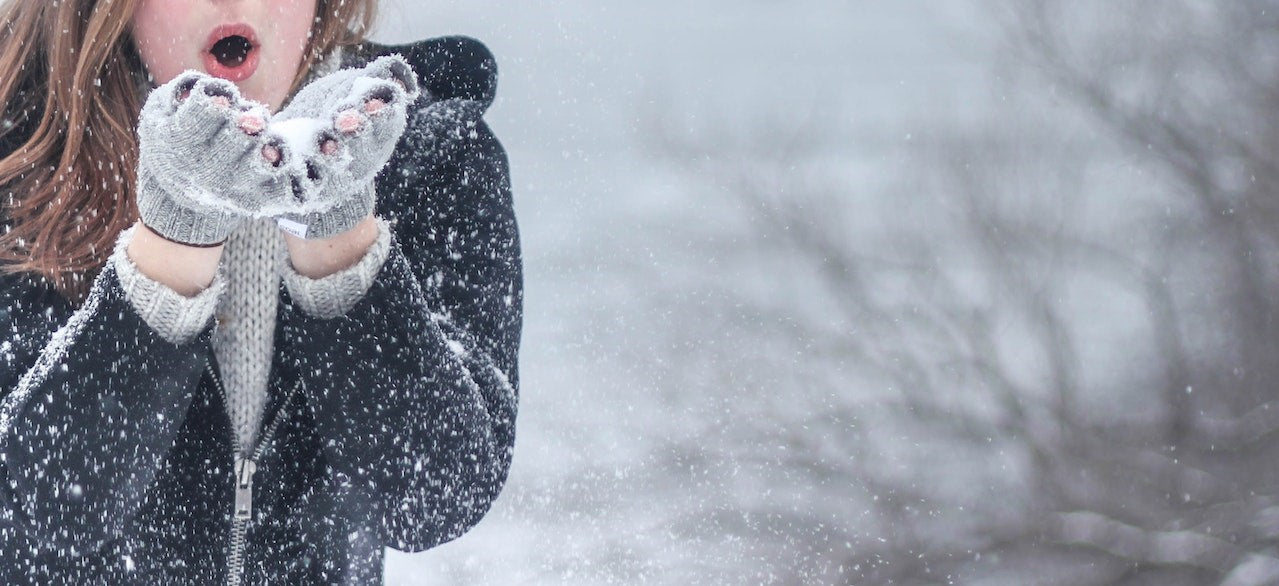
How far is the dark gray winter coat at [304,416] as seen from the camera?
826 millimetres

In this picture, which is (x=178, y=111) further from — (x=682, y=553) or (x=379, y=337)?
(x=682, y=553)

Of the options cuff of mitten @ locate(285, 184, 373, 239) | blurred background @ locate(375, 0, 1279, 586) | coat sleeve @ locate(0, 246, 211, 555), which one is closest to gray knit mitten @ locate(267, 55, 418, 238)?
cuff of mitten @ locate(285, 184, 373, 239)

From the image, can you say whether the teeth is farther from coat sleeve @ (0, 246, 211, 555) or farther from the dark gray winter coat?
coat sleeve @ (0, 246, 211, 555)

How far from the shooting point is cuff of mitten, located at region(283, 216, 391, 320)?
0.85 metres

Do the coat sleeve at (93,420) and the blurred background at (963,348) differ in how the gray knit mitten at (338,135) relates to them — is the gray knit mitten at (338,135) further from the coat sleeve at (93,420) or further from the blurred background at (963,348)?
the blurred background at (963,348)

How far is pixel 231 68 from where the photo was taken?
94cm

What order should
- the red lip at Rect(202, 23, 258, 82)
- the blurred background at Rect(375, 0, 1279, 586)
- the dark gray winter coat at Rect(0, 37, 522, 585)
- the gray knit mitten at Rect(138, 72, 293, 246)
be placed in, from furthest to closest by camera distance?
the blurred background at Rect(375, 0, 1279, 586), the red lip at Rect(202, 23, 258, 82), the dark gray winter coat at Rect(0, 37, 522, 585), the gray knit mitten at Rect(138, 72, 293, 246)

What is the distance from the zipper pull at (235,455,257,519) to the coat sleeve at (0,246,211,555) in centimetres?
7

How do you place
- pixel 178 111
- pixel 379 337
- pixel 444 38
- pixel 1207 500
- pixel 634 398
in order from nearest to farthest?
pixel 178 111 → pixel 379 337 → pixel 444 38 → pixel 1207 500 → pixel 634 398

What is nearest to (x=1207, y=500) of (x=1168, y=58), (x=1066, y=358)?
(x=1066, y=358)

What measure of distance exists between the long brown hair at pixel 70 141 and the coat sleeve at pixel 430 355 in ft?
0.54

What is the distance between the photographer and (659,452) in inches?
409

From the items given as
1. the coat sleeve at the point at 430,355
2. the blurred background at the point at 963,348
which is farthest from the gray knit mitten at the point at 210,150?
the blurred background at the point at 963,348

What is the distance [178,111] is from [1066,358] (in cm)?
1026
